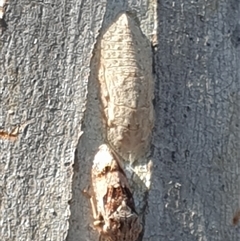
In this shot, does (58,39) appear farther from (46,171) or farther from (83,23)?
(46,171)

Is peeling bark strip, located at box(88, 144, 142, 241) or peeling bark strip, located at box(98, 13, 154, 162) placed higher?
peeling bark strip, located at box(98, 13, 154, 162)

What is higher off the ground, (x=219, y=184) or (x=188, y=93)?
(x=188, y=93)

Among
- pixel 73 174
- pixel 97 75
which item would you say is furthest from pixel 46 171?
pixel 97 75

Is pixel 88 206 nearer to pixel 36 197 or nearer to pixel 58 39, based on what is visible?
pixel 36 197

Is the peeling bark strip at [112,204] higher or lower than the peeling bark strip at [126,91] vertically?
lower
